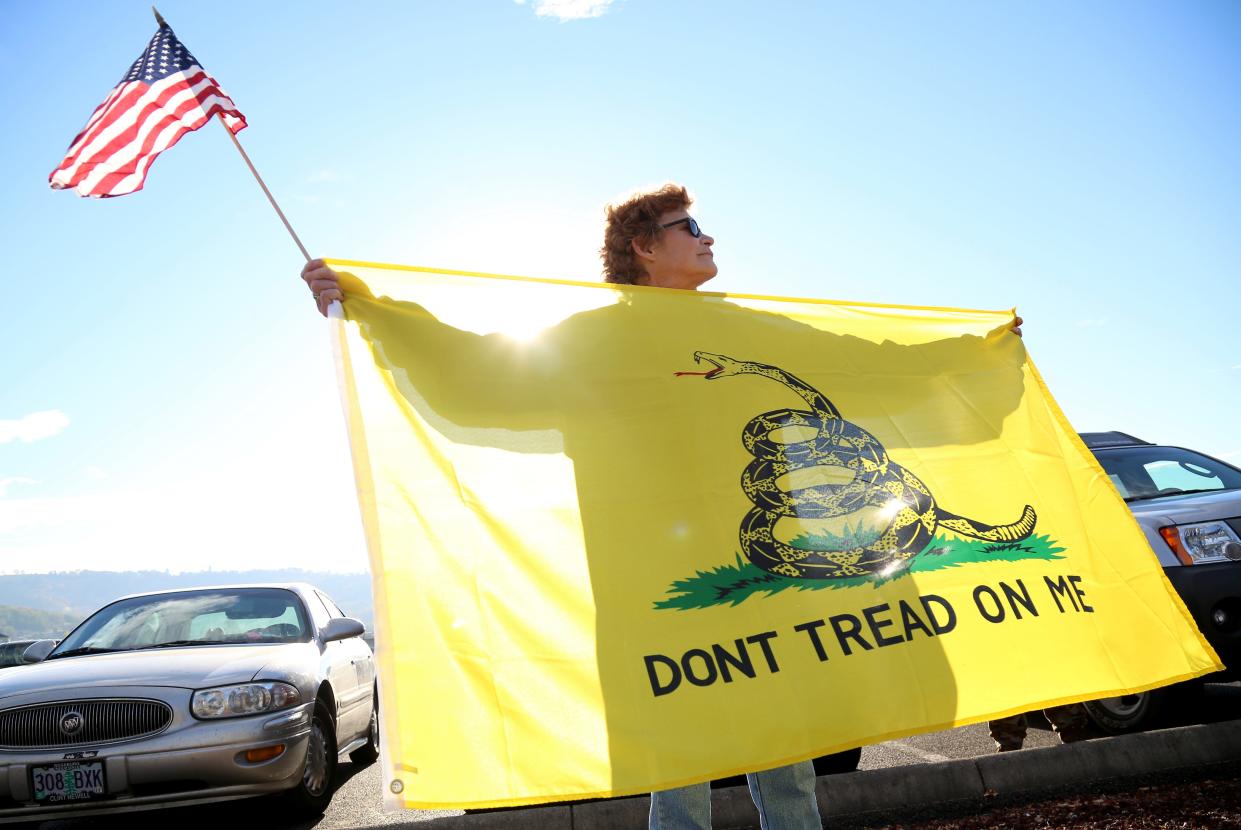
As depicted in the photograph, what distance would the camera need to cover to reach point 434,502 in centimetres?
266

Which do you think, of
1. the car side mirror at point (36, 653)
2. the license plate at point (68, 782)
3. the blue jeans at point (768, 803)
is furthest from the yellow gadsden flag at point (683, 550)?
the car side mirror at point (36, 653)

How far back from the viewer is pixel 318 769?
589 centimetres

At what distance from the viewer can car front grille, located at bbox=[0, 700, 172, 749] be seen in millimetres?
5098

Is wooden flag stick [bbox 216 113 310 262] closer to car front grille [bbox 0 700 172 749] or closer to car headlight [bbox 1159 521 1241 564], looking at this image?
car front grille [bbox 0 700 172 749]

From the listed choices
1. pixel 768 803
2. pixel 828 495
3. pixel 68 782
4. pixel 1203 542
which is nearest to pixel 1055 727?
pixel 1203 542

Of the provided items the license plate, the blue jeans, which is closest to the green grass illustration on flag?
the blue jeans

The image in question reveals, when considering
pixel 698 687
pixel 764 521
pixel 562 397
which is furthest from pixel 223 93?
pixel 698 687

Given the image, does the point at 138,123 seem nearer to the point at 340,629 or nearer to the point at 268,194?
the point at 268,194

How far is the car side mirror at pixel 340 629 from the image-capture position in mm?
6453

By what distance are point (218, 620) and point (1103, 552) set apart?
6.16 metres

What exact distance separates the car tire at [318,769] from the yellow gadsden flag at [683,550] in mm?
3828

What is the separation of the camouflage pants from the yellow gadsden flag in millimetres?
2604

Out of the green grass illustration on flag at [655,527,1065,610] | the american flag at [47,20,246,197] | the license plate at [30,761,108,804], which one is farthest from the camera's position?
the license plate at [30,761,108,804]

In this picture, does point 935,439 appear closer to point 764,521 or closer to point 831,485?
point 831,485
